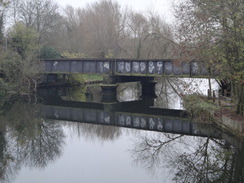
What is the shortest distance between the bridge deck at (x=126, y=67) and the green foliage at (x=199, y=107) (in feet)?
15.4

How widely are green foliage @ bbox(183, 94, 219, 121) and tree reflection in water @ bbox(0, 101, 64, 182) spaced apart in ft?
28.4

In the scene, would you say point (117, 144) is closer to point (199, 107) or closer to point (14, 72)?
point (199, 107)

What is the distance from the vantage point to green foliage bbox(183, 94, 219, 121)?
69.1 feet

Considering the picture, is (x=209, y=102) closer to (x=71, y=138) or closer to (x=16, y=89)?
(x=71, y=138)

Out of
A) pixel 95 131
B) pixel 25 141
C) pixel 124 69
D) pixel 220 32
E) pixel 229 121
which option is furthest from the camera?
pixel 124 69

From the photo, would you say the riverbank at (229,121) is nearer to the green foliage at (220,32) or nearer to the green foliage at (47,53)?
the green foliage at (220,32)

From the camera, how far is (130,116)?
25250 mm

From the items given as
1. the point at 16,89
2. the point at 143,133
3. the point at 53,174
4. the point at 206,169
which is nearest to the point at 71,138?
the point at 143,133

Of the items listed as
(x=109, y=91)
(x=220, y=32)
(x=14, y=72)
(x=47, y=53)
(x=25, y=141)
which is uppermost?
(x=47, y=53)

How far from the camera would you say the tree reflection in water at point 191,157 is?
41.5 feet

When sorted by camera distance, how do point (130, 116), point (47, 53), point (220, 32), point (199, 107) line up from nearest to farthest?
point (220, 32) → point (199, 107) → point (130, 116) → point (47, 53)

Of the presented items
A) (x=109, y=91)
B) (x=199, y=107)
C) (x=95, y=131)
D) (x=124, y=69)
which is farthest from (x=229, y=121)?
(x=109, y=91)

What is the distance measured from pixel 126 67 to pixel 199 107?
13.4 meters

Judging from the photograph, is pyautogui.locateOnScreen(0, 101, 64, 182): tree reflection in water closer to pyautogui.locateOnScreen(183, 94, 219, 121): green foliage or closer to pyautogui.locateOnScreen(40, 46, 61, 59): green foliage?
pyautogui.locateOnScreen(183, 94, 219, 121): green foliage
